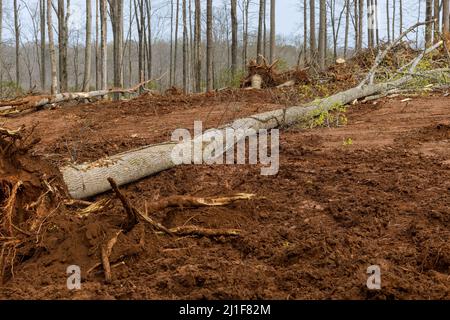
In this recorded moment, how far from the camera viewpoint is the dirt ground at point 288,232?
2.49 metres

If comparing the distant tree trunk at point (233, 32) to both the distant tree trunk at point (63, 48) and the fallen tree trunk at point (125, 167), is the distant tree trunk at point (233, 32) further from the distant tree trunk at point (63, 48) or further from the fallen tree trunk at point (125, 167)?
the fallen tree trunk at point (125, 167)

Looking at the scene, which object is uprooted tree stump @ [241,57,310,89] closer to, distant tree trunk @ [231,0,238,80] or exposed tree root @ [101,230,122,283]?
distant tree trunk @ [231,0,238,80]

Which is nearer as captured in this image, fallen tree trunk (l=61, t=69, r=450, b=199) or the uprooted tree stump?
fallen tree trunk (l=61, t=69, r=450, b=199)

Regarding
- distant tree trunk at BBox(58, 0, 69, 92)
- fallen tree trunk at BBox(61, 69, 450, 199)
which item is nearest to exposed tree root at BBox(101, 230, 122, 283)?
fallen tree trunk at BBox(61, 69, 450, 199)

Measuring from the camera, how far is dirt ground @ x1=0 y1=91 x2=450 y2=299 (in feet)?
8.16

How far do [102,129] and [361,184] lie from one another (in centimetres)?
479

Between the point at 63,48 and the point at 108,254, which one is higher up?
the point at 63,48

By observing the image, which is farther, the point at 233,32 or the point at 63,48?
the point at 233,32

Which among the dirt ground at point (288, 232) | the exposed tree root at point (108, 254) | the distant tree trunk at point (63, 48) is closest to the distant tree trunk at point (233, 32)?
the distant tree trunk at point (63, 48)

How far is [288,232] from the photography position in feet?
10.5

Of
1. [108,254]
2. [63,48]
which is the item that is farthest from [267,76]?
[108,254]

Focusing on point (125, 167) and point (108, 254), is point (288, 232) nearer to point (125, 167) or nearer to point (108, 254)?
point (108, 254)

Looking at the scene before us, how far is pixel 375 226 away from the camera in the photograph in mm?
3283
